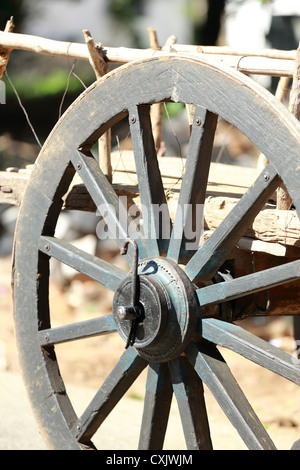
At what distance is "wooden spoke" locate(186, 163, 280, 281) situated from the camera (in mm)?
1917

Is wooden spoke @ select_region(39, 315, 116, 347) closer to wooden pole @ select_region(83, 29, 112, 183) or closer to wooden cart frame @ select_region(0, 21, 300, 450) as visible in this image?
wooden cart frame @ select_region(0, 21, 300, 450)

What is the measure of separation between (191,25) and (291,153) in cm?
677

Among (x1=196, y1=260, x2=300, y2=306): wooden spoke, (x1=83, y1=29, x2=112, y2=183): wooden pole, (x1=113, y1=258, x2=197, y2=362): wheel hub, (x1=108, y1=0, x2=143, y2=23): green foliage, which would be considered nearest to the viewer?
(x1=196, y1=260, x2=300, y2=306): wooden spoke

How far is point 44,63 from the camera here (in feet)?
25.9

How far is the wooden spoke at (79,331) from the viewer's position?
2.32 m

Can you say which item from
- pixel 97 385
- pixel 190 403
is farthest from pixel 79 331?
pixel 97 385

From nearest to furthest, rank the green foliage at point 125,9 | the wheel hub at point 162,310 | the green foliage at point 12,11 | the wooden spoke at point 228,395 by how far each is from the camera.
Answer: the wooden spoke at point 228,395, the wheel hub at point 162,310, the green foliage at point 12,11, the green foliage at point 125,9

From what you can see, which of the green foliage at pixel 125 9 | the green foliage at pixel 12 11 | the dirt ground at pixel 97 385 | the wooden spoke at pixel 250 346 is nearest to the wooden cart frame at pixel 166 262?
the wooden spoke at pixel 250 346

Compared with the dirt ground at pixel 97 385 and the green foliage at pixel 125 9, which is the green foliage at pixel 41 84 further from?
the dirt ground at pixel 97 385

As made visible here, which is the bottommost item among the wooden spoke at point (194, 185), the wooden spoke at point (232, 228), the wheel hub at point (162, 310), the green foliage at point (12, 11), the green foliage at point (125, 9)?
the wheel hub at point (162, 310)

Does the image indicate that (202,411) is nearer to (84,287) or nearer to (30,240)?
(30,240)

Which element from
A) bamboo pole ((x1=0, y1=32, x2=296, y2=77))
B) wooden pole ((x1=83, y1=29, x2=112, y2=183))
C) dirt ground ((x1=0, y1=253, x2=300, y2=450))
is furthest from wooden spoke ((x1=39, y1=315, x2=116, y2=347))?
dirt ground ((x1=0, y1=253, x2=300, y2=450))

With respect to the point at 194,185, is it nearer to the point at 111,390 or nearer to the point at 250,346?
the point at 250,346

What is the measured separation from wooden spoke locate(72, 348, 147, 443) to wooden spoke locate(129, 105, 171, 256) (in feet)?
1.18
